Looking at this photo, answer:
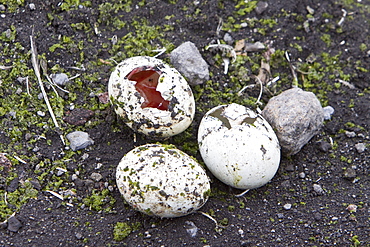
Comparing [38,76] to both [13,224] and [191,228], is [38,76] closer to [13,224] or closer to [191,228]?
[13,224]

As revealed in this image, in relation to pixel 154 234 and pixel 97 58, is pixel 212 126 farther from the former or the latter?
pixel 97 58

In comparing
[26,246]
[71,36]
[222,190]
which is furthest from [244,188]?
[71,36]

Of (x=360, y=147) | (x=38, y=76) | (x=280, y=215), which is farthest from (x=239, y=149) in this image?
(x=38, y=76)

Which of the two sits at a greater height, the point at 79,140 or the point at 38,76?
the point at 38,76

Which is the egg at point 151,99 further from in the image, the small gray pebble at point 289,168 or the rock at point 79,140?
the small gray pebble at point 289,168

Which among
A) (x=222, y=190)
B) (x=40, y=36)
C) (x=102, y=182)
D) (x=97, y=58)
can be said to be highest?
(x=40, y=36)

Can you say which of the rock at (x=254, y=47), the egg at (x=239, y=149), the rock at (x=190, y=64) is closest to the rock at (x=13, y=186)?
the egg at (x=239, y=149)
